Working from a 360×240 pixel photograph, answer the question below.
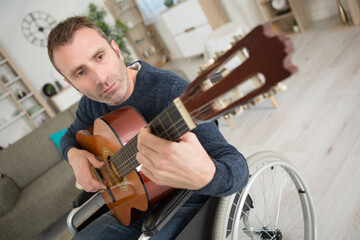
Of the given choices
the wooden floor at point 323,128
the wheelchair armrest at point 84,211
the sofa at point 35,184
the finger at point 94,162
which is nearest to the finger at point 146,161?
the finger at point 94,162

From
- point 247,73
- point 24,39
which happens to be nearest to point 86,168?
point 247,73

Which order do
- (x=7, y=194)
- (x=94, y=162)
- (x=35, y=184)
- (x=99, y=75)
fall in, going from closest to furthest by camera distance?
(x=99, y=75), (x=94, y=162), (x=7, y=194), (x=35, y=184)

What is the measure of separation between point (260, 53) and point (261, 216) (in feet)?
4.24

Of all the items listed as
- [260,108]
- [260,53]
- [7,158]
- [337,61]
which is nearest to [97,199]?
[260,53]

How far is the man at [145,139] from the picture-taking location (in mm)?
622

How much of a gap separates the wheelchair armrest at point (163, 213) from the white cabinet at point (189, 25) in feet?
12.9

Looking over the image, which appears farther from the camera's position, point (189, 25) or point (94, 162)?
point (189, 25)

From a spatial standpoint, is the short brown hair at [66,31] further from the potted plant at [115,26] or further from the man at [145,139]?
the potted plant at [115,26]

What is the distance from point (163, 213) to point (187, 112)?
1.20 feet

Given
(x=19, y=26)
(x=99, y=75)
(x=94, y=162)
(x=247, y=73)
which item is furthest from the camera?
(x=19, y=26)

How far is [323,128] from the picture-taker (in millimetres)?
1804

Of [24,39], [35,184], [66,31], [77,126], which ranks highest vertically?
[24,39]

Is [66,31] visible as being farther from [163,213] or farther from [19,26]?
[19,26]

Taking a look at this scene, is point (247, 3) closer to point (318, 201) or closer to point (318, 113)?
point (318, 113)
